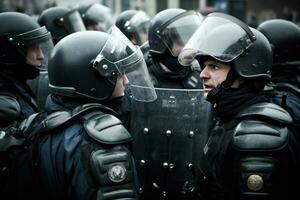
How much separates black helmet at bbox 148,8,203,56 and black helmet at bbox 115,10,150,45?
2136mm

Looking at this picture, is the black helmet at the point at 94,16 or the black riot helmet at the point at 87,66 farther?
the black helmet at the point at 94,16

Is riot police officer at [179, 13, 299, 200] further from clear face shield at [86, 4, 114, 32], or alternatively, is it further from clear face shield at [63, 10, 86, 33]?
clear face shield at [86, 4, 114, 32]

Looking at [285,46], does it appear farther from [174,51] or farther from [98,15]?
[98,15]

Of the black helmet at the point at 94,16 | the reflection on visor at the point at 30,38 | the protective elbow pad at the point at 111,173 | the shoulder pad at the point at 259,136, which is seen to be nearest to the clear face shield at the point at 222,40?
the shoulder pad at the point at 259,136

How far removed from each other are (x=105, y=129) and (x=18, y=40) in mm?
1870

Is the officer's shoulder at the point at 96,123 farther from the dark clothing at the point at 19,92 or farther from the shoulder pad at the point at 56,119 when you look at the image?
the dark clothing at the point at 19,92

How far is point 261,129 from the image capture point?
2455 mm

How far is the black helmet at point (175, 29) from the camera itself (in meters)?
4.31

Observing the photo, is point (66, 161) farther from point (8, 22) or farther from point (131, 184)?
point (8, 22)

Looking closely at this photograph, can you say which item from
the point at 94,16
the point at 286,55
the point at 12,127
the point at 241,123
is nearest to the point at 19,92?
the point at 12,127

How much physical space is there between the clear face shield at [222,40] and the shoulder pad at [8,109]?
1295 mm

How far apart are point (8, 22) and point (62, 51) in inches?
55.2

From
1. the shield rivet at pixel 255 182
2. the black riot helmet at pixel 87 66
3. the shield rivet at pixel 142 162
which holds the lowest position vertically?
the shield rivet at pixel 142 162

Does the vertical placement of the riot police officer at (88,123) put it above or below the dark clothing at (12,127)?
above
